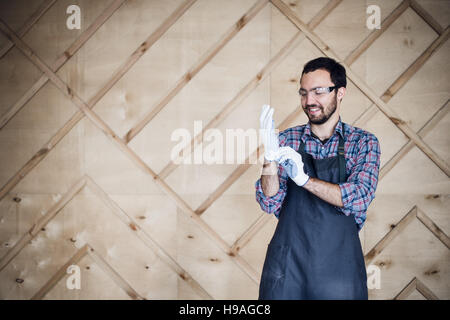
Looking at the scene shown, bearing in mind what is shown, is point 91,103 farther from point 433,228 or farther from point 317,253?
point 433,228

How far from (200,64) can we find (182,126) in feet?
1.05

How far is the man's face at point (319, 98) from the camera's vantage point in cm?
119

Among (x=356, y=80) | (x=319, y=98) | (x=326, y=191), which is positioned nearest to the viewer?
(x=326, y=191)

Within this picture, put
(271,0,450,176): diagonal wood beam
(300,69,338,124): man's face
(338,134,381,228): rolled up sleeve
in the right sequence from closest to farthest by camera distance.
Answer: (338,134,381,228): rolled up sleeve → (300,69,338,124): man's face → (271,0,450,176): diagonal wood beam

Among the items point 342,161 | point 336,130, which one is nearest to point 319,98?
point 336,130

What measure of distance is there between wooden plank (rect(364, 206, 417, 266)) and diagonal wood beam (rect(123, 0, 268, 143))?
4.10ft

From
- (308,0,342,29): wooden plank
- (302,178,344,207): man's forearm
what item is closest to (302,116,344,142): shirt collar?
(302,178,344,207): man's forearm

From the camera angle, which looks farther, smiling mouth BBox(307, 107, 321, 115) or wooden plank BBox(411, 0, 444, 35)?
wooden plank BBox(411, 0, 444, 35)

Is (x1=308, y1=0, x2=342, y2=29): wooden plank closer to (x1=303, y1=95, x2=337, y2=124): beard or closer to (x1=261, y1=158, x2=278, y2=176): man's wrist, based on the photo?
(x1=303, y1=95, x2=337, y2=124): beard

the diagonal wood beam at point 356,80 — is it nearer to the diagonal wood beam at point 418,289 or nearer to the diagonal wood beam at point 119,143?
the diagonal wood beam at point 418,289

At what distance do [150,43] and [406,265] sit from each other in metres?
1.71

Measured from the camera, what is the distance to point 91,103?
1623 millimetres

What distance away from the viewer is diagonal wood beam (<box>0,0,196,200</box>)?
1.60m
